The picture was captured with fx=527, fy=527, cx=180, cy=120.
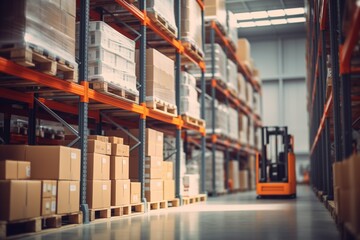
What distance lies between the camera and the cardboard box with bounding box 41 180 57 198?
5852 millimetres

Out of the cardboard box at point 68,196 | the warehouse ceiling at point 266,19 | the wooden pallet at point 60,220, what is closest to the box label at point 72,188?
the cardboard box at point 68,196

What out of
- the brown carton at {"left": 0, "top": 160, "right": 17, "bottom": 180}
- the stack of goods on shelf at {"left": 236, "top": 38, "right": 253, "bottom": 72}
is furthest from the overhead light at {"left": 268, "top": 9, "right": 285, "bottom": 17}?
the brown carton at {"left": 0, "top": 160, "right": 17, "bottom": 180}

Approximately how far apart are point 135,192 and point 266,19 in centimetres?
1823

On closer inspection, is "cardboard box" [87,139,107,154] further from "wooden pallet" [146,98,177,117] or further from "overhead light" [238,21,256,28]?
"overhead light" [238,21,256,28]

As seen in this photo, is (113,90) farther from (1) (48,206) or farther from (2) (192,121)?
(2) (192,121)

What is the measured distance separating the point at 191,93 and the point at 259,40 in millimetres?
17756

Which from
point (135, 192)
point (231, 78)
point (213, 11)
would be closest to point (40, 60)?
point (135, 192)

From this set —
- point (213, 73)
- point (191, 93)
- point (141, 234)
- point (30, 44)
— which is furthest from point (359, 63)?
point (213, 73)

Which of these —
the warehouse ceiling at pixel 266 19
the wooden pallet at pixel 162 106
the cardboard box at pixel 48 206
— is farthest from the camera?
the warehouse ceiling at pixel 266 19

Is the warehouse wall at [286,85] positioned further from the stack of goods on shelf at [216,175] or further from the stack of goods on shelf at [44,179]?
the stack of goods on shelf at [44,179]

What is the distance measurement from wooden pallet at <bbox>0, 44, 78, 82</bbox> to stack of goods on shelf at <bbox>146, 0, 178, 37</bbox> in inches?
117

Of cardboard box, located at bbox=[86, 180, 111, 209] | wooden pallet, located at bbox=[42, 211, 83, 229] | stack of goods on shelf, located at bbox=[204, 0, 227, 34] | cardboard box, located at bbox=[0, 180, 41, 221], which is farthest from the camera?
stack of goods on shelf, located at bbox=[204, 0, 227, 34]

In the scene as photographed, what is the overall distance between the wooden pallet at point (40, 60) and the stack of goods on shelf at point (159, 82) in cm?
262

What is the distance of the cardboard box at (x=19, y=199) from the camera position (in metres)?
5.20
